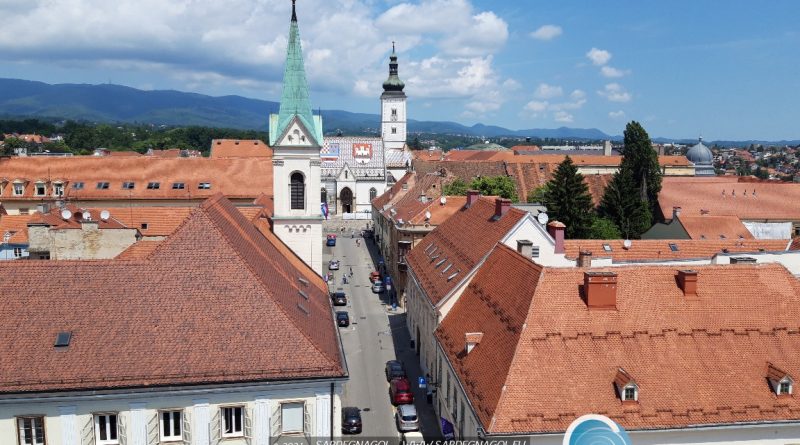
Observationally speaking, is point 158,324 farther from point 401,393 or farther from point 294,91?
point 294,91

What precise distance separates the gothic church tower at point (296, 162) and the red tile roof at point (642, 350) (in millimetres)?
15446

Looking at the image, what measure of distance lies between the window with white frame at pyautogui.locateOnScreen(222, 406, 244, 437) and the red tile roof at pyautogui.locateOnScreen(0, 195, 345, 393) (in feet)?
4.05

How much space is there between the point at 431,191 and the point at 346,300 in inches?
945

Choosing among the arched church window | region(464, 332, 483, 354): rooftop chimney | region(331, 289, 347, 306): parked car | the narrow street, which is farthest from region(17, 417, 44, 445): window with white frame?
region(331, 289, 347, 306): parked car

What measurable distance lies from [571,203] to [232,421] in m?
49.4

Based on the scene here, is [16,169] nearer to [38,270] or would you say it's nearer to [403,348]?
A: [403,348]

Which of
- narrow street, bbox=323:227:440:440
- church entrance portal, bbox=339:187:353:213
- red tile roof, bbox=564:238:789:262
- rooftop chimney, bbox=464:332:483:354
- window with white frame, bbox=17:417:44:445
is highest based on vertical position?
red tile roof, bbox=564:238:789:262

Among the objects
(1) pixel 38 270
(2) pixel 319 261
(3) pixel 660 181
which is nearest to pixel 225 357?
(1) pixel 38 270

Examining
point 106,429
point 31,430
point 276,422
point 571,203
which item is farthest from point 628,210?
point 31,430

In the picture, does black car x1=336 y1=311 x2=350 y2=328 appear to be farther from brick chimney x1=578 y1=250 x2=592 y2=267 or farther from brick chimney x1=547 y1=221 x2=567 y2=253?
brick chimney x1=578 y1=250 x2=592 y2=267

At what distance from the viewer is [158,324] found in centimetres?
2000

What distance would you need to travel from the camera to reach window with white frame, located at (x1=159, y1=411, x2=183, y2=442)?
19531mm

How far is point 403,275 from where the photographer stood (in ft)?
175

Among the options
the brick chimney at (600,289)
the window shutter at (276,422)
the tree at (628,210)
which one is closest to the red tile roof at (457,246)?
the brick chimney at (600,289)
